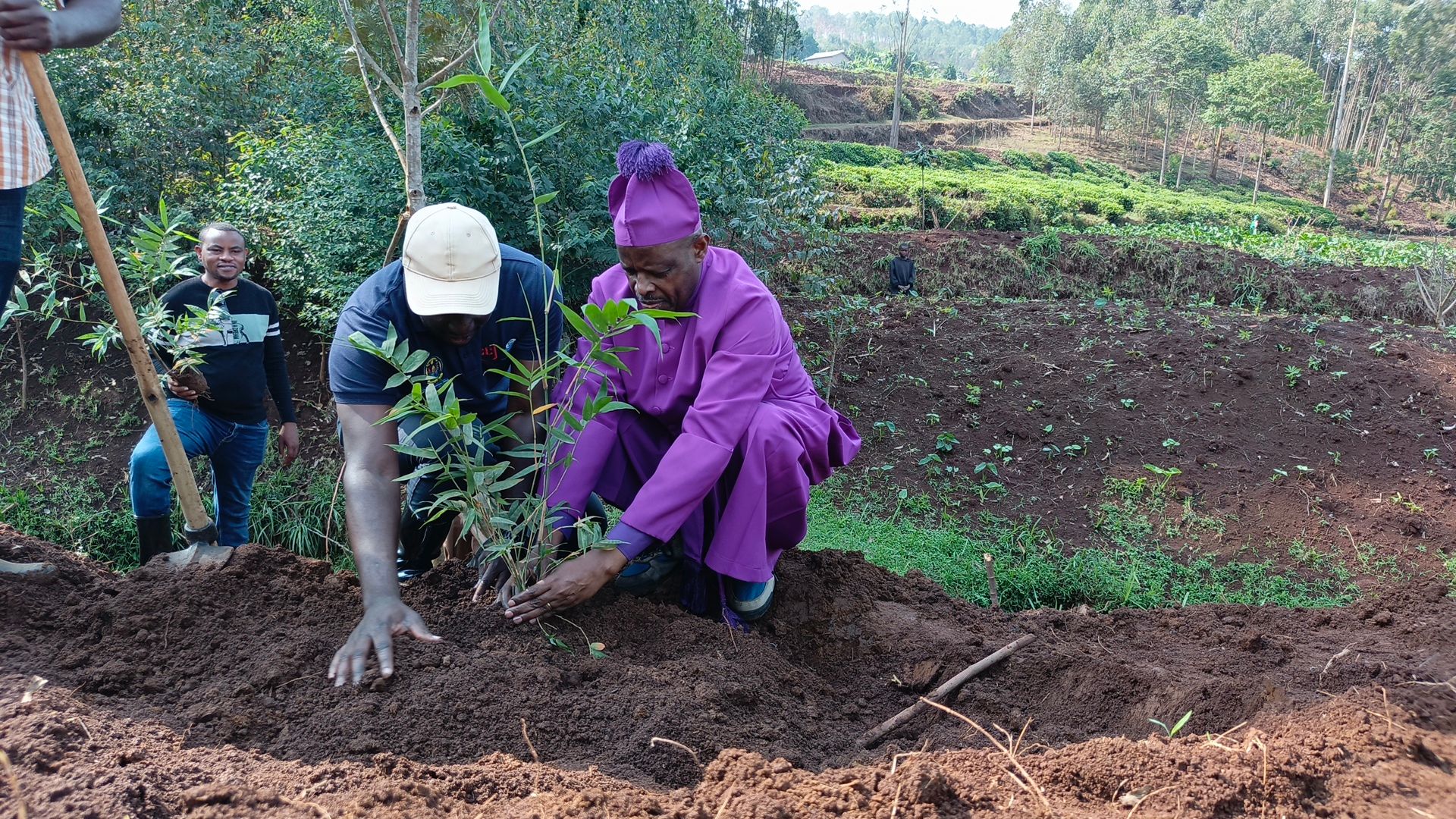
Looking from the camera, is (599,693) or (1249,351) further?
(1249,351)

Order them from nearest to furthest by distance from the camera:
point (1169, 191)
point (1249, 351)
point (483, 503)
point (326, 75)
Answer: point (483, 503)
point (326, 75)
point (1249, 351)
point (1169, 191)

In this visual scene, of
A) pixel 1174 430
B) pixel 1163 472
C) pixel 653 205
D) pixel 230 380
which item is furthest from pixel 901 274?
pixel 653 205

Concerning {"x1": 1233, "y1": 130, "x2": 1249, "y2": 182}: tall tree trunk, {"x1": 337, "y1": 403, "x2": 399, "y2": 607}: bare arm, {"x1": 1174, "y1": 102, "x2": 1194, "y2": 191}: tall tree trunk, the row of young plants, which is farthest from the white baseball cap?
{"x1": 1233, "y1": 130, "x2": 1249, "y2": 182}: tall tree trunk

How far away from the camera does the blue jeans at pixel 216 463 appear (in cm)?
309

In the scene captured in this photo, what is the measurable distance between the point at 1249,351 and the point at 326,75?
6475 mm

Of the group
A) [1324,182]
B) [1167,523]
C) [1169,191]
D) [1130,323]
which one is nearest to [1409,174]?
[1324,182]

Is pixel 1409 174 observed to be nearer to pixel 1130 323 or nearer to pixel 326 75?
pixel 1130 323

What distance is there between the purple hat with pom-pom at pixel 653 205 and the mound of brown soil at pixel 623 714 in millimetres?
1006

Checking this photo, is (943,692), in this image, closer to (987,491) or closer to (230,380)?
(230,380)

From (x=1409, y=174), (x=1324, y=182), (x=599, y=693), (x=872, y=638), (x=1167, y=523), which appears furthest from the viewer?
(x=1324, y=182)

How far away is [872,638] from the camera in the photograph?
2867 millimetres

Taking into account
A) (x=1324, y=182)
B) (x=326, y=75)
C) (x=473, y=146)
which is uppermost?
(x=326, y=75)

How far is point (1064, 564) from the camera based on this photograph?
14.6 feet

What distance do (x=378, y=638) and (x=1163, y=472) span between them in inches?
177
